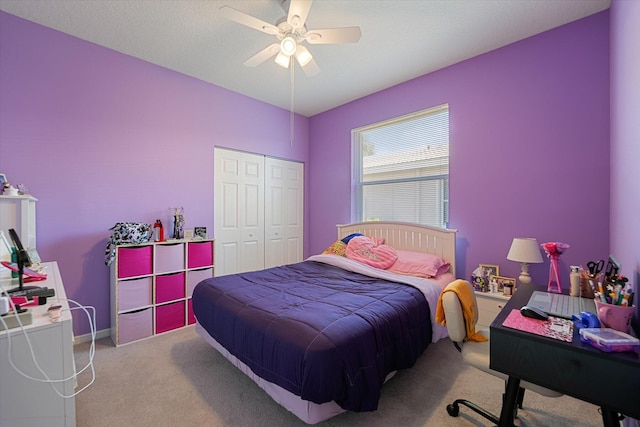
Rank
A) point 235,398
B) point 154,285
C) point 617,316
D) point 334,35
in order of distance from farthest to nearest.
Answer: point 154,285
point 334,35
point 235,398
point 617,316

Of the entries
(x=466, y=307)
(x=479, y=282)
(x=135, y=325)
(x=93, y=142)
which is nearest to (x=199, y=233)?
(x=135, y=325)

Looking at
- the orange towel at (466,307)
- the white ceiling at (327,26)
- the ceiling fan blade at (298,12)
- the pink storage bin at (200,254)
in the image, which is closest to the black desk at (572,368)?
the orange towel at (466,307)

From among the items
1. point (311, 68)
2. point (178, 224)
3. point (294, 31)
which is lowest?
point (178, 224)

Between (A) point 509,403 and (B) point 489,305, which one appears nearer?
(A) point 509,403

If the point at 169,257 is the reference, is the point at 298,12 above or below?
above

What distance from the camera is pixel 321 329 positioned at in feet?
5.00

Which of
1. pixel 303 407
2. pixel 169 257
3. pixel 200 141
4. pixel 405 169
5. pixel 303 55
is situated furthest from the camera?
pixel 405 169

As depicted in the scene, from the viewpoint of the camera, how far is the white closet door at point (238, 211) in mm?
3760

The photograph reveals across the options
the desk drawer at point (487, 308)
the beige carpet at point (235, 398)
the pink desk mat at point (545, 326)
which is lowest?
the beige carpet at point (235, 398)

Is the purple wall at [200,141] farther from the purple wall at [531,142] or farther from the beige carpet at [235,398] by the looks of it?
the beige carpet at [235,398]

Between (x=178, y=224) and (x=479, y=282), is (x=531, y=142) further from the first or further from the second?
(x=178, y=224)

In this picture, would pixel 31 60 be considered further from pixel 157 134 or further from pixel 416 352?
pixel 416 352

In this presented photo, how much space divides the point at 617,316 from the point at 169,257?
3.39m

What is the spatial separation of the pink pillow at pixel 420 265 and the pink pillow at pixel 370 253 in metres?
0.08
